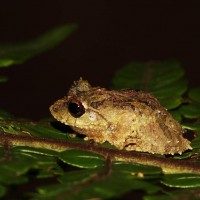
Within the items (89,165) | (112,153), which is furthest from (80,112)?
(89,165)

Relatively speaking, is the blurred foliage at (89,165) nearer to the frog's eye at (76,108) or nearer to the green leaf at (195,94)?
the green leaf at (195,94)

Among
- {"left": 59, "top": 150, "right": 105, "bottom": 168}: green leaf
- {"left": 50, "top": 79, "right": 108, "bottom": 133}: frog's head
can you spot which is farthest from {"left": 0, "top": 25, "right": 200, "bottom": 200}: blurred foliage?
{"left": 50, "top": 79, "right": 108, "bottom": 133}: frog's head

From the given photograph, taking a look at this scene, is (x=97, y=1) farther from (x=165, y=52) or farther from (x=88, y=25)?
(x=165, y=52)

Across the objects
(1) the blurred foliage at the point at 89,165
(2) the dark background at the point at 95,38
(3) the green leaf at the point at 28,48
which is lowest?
(1) the blurred foliage at the point at 89,165

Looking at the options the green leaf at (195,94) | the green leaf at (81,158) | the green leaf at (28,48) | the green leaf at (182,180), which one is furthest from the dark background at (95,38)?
the green leaf at (182,180)

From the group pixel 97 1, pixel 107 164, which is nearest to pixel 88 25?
pixel 97 1

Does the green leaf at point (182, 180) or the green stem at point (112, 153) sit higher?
the green stem at point (112, 153)

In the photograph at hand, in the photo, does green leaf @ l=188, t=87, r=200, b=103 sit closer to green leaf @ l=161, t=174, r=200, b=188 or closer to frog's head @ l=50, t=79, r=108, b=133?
frog's head @ l=50, t=79, r=108, b=133
